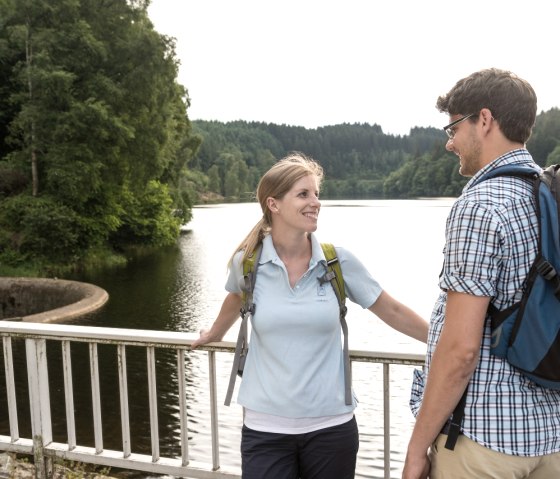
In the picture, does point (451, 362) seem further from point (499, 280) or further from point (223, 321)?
point (223, 321)

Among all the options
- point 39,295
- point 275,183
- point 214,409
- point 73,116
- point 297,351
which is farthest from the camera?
point 73,116

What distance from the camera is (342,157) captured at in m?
107

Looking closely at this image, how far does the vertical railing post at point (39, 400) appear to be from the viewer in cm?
293

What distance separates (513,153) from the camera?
5.09 feet

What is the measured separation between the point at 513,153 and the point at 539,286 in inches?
13.2

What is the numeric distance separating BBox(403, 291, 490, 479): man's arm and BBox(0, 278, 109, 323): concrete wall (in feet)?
55.2

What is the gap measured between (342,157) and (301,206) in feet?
350

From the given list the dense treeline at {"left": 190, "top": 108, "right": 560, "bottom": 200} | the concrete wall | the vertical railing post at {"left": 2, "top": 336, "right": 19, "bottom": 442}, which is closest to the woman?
the vertical railing post at {"left": 2, "top": 336, "right": 19, "bottom": 442}

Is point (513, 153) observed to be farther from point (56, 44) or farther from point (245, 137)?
point (245, 137)

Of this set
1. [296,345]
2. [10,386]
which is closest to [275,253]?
[296,345]

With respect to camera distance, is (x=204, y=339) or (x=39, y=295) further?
(x=39, y=295)

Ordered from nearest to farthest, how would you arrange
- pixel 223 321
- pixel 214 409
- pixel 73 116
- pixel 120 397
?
1. pixel 223 321
2. pixel 214 409
3. pixel 120 397
4. pixel 73 116

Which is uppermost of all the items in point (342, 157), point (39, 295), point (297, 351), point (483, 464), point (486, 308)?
point (342, 157)

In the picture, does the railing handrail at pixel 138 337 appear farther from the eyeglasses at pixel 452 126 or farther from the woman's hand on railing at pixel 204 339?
the eyeglasses at pixel 452 126
